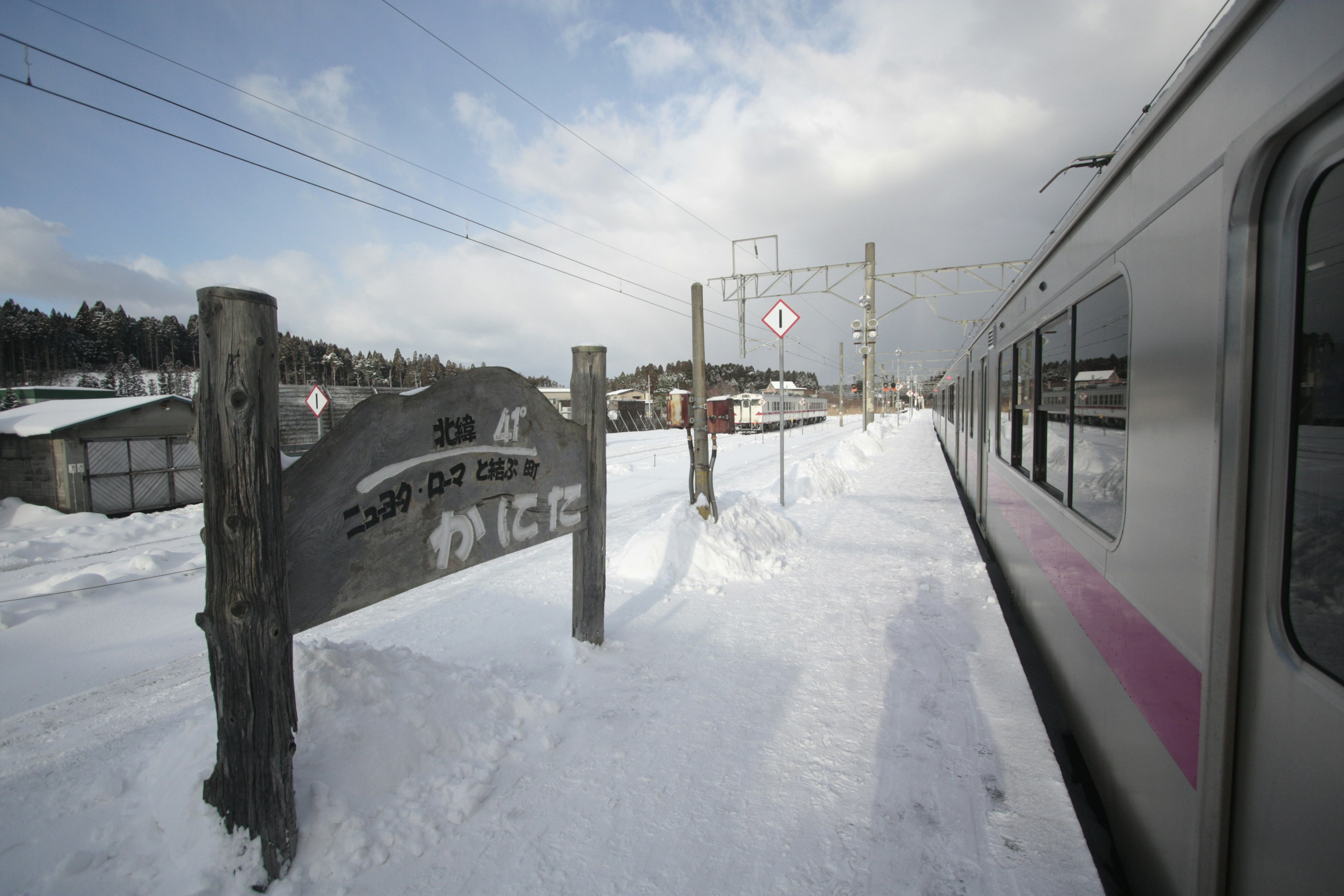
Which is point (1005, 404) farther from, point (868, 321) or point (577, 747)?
point (868, 321)

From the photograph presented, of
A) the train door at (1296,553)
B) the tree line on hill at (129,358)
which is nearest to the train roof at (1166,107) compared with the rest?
the train door at (1296,553)

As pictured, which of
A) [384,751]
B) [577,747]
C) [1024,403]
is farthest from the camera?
[1024,403]

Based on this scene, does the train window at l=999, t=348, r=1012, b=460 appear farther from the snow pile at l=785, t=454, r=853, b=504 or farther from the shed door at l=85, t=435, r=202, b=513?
the shed door at l=85, t=435, r=202, b=513

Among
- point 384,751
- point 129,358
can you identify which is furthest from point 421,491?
point 129,358

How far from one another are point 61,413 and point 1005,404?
15.6 meters

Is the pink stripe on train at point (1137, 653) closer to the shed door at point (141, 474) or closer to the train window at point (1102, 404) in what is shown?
the train window at point (1102, 404)

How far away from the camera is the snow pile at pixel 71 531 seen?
7973 millimetres

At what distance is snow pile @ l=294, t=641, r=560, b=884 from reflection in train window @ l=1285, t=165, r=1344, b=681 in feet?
9.10

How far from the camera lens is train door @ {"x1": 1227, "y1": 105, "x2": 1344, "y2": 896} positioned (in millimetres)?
1171

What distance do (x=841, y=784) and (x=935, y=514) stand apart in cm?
697

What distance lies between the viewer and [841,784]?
270 centimetres

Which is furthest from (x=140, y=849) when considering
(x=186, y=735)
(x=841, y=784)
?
(x=841, y=784)

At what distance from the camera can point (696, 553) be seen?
5.72m

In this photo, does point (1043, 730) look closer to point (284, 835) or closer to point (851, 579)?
point (851, 579)
